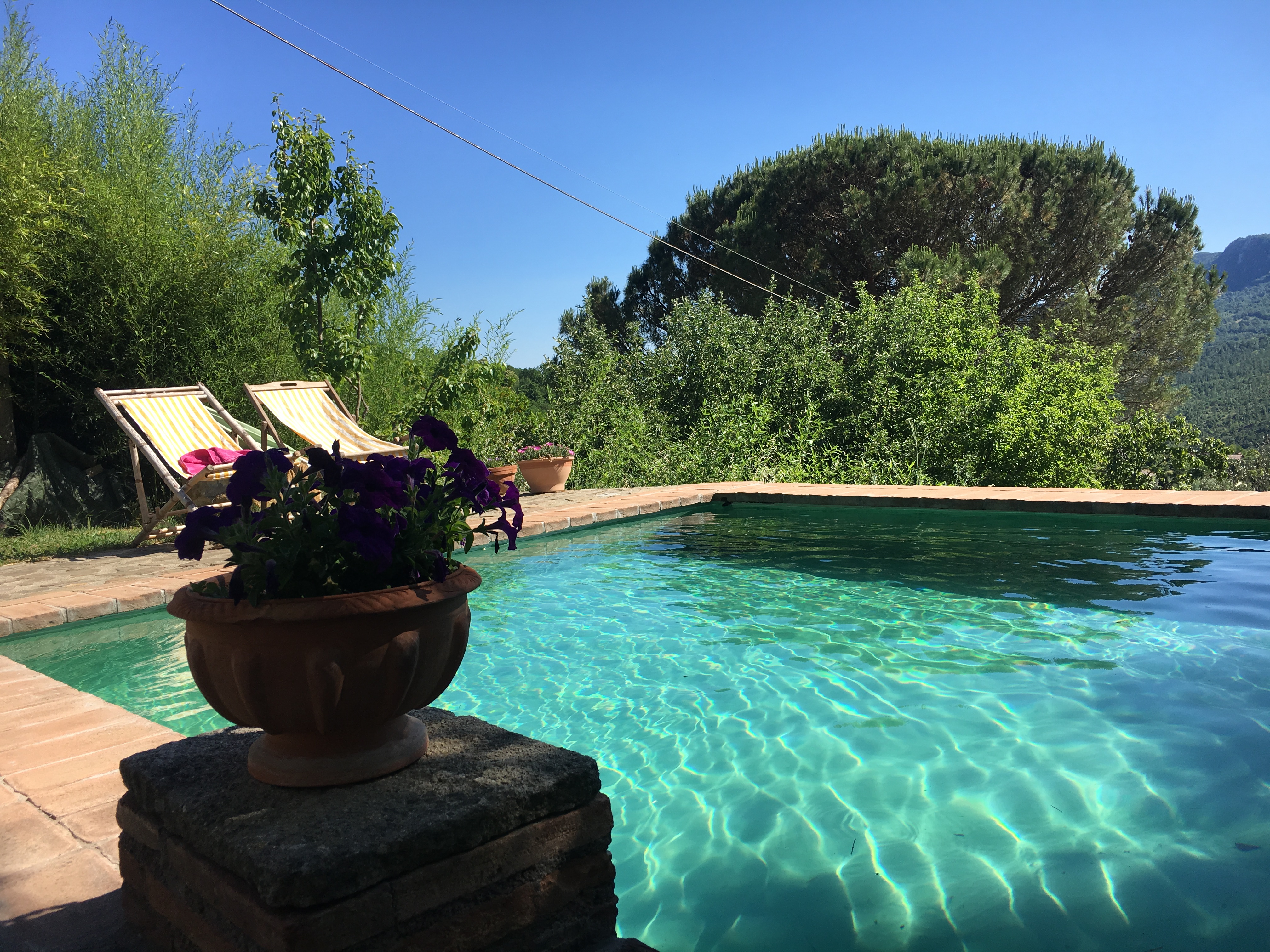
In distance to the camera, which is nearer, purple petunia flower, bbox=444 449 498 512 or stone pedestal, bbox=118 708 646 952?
stone pedestal, bbox=118 708 646 952

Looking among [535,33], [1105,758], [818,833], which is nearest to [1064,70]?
[535,33]

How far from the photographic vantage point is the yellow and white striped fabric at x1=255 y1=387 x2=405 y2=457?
6.09 m

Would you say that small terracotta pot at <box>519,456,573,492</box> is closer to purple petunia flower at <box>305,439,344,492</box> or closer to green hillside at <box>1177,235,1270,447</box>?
purple petunia flower at <box>305,439,344,492</box>

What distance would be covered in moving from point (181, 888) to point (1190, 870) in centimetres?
197

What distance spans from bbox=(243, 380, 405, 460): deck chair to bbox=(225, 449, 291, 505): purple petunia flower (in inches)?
182

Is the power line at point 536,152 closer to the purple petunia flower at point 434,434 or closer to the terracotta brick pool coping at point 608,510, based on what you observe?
the terracotta brick pool coping at point 608,510

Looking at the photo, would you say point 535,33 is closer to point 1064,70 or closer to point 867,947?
point 1064,70

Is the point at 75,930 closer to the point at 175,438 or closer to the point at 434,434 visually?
the point at 434,434

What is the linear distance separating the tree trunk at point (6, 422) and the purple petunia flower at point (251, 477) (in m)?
7.54

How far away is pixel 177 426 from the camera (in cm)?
567

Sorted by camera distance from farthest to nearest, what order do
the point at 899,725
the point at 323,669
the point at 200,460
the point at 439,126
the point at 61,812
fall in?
the point at 439,126, the point at 200,460, the point at 899,725, the point at 61,812, the point at 323,669

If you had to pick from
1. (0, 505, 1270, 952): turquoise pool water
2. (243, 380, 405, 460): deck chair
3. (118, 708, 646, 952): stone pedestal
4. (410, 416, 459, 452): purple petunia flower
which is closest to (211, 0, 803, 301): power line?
(243, 380, 405, 460): deck chair

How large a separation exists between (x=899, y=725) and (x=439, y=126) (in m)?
9.12

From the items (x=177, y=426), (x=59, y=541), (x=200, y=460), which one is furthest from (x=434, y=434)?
(x=59, y=541)
